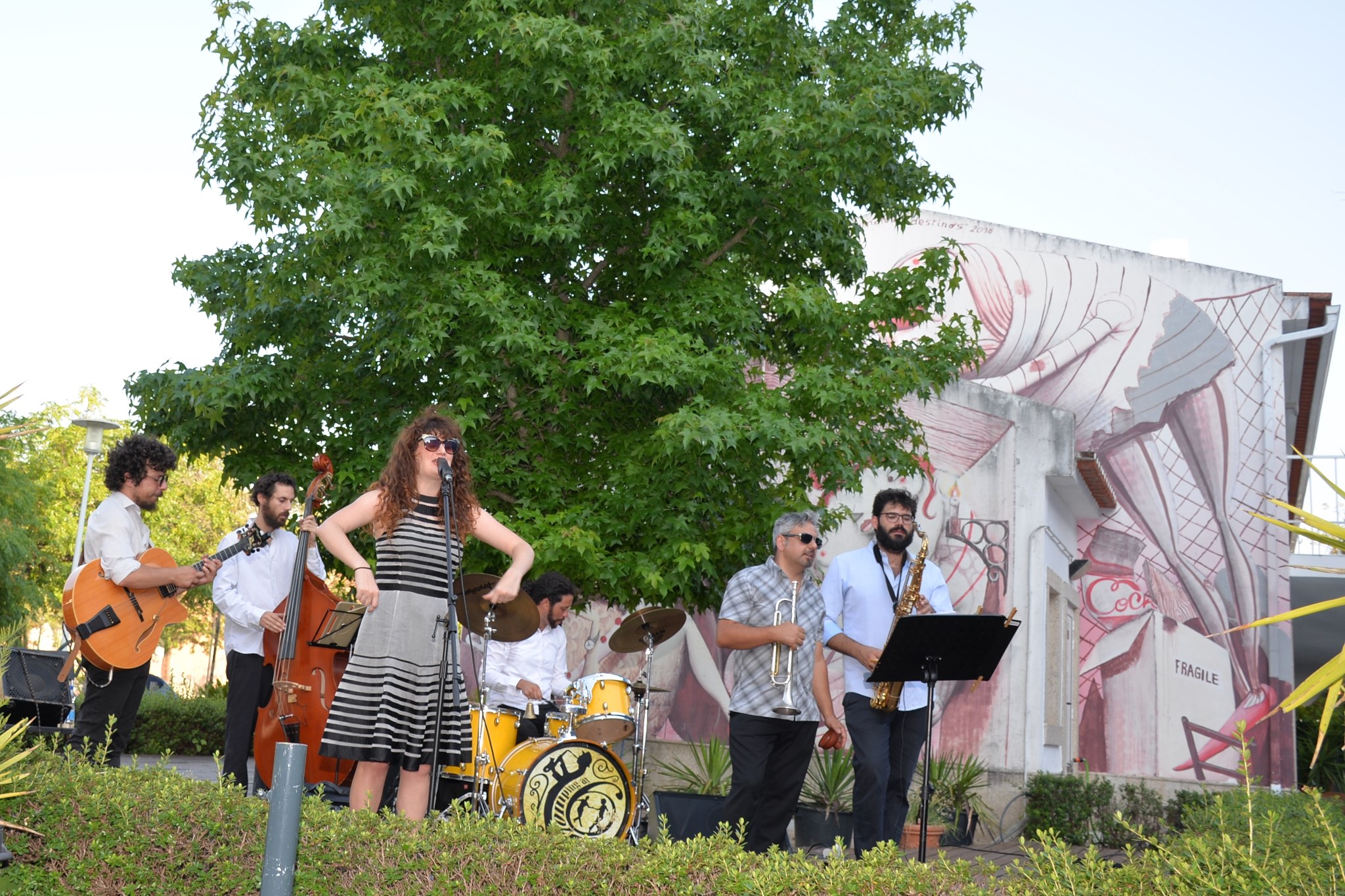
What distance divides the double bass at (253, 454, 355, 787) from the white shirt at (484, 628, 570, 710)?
2052mm

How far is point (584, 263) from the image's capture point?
10.8 metres

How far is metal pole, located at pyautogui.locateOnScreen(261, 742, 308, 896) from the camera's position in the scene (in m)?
3.51

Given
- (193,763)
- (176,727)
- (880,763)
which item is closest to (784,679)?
(880,763)

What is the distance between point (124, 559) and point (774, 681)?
11.3ft

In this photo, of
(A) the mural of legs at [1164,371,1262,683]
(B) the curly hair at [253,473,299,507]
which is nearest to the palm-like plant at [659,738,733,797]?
(B) the curly hair at [253,473,299,507]

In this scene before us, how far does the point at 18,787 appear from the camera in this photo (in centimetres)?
434

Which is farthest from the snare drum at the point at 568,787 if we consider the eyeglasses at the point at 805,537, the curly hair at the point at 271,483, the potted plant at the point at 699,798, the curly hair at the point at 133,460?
the curly hair at the point at 133,460

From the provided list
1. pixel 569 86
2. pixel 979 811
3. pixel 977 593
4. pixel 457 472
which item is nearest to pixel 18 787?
pixel 457 472

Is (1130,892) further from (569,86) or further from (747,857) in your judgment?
(569,86)

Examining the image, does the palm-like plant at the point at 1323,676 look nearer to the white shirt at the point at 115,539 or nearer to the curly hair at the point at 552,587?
the white shirt at the point at 115,539

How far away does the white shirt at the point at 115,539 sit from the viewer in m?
6.46

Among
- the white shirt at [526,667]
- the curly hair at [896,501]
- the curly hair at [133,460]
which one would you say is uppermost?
the curly hair at [896,501]

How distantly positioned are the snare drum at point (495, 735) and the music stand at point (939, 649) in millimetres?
2939

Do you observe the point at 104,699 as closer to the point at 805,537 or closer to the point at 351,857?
the point at 351,857
